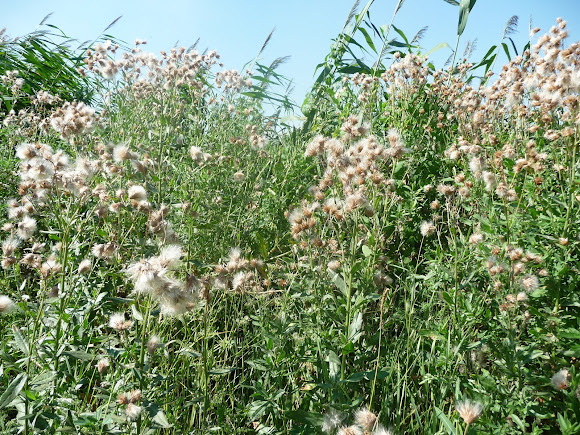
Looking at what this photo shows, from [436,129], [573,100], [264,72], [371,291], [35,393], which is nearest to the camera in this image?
[35,393]

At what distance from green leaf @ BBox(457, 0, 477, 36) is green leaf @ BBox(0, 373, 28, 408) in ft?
13.7

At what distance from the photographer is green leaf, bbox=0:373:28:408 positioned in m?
1.42

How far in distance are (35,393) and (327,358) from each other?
3.47ft

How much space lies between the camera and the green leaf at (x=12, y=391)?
142cm

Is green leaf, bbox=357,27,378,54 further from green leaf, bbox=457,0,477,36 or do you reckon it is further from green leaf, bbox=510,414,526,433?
green leaf, bbox=510,414,526,433

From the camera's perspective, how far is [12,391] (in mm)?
1446

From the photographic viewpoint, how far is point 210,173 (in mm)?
3375

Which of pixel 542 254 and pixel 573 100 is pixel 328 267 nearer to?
pixel 542 254

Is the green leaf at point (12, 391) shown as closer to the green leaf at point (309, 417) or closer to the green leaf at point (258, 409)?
the green leaf at point (258, 409)

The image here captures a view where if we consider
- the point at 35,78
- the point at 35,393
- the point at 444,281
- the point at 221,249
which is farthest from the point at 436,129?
the point at 35,78

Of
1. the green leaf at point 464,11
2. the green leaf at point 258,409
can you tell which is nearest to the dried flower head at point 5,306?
the green leaf at point 258,409

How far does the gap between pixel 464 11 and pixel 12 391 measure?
4.29 metres

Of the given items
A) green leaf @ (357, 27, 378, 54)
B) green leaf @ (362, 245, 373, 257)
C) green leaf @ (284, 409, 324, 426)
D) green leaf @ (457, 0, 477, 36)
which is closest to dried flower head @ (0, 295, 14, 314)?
green leaf @ (284, 409, 324, 426)

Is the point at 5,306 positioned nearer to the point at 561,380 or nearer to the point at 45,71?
the point at 561,380
